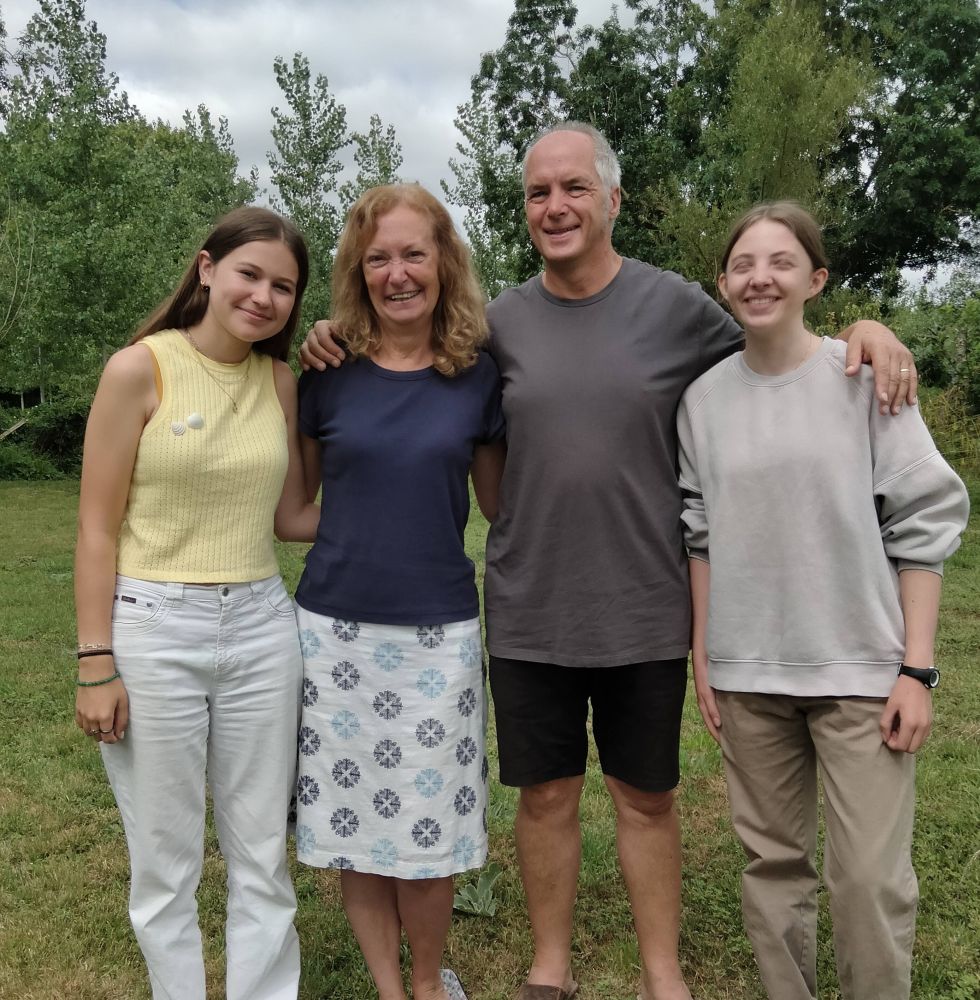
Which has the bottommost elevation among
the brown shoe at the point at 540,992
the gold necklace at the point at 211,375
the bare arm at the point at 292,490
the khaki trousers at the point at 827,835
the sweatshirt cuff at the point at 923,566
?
the brown shoe at the point at 540,992

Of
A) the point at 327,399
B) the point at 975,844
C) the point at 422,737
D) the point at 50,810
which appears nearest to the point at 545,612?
the point at 422,737

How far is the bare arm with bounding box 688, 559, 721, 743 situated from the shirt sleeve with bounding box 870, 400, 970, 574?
0.48 metres

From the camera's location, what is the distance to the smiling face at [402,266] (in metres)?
2.39

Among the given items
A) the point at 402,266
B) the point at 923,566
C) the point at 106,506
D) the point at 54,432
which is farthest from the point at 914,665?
the point at 54,432

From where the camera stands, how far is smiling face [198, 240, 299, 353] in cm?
223

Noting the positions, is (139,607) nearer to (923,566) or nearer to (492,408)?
(492,408)

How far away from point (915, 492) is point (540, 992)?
173 centimetres

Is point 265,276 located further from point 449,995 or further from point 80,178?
point 80,178

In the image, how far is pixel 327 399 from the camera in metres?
2.44

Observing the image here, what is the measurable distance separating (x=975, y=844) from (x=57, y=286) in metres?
11.4

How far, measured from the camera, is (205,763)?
7.38 ft

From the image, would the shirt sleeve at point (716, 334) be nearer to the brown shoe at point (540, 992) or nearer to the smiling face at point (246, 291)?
the smiling face at point (246, 291)

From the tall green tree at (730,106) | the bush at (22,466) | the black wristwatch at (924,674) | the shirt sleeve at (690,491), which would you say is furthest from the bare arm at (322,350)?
the bush at (22,466)

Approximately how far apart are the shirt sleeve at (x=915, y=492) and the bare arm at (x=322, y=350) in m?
1.35
